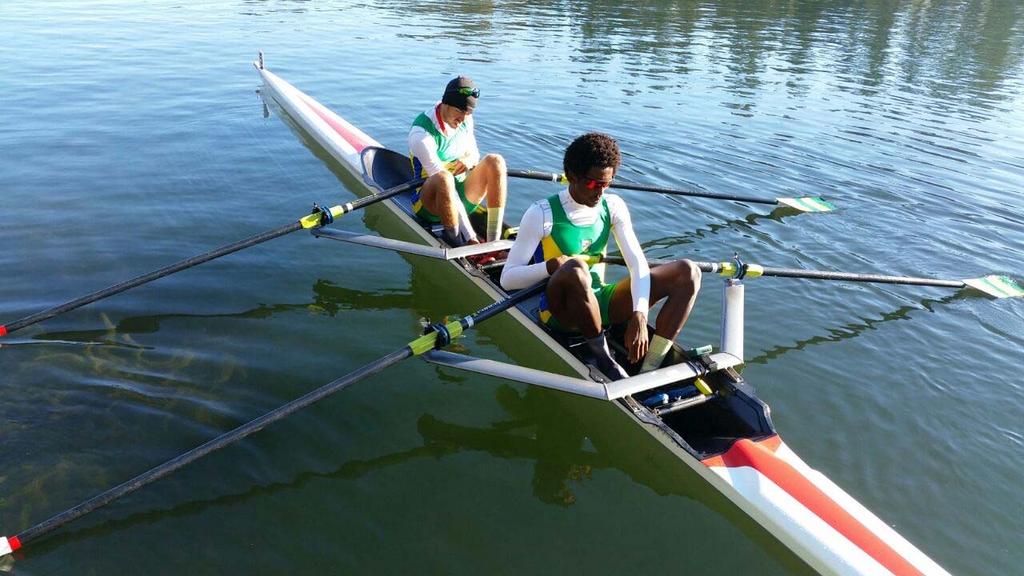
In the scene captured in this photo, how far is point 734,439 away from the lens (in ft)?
15.3

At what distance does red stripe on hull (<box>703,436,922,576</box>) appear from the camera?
12.5 ft

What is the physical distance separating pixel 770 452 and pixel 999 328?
14.6ft

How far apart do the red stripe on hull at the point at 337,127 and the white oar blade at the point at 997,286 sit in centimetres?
822

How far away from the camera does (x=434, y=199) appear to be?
7609 millimetres

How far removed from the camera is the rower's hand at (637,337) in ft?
16.4

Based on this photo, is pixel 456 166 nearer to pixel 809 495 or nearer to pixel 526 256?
pixel 526 256

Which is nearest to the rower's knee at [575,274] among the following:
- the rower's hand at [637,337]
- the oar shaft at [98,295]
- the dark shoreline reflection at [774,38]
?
the rower's hand at [637,337]

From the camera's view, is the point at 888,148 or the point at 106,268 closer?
the point at 106,268

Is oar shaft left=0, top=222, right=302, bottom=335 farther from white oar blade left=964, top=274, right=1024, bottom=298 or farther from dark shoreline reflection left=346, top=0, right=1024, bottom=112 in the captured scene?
dark shoreline reflection left=346, top=0, right=1024, bottom=112

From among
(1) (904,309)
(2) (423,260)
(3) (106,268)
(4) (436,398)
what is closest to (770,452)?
(4) (436,398)

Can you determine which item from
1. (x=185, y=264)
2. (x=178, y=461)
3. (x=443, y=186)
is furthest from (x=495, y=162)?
(x=178, y=461)

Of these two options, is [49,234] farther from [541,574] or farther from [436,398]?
[541,574]

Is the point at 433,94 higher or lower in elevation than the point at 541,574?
higher

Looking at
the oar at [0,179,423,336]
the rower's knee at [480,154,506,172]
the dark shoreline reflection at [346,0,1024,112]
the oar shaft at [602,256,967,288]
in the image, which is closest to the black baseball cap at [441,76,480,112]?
the rower's knee at [480,154,506,172]
